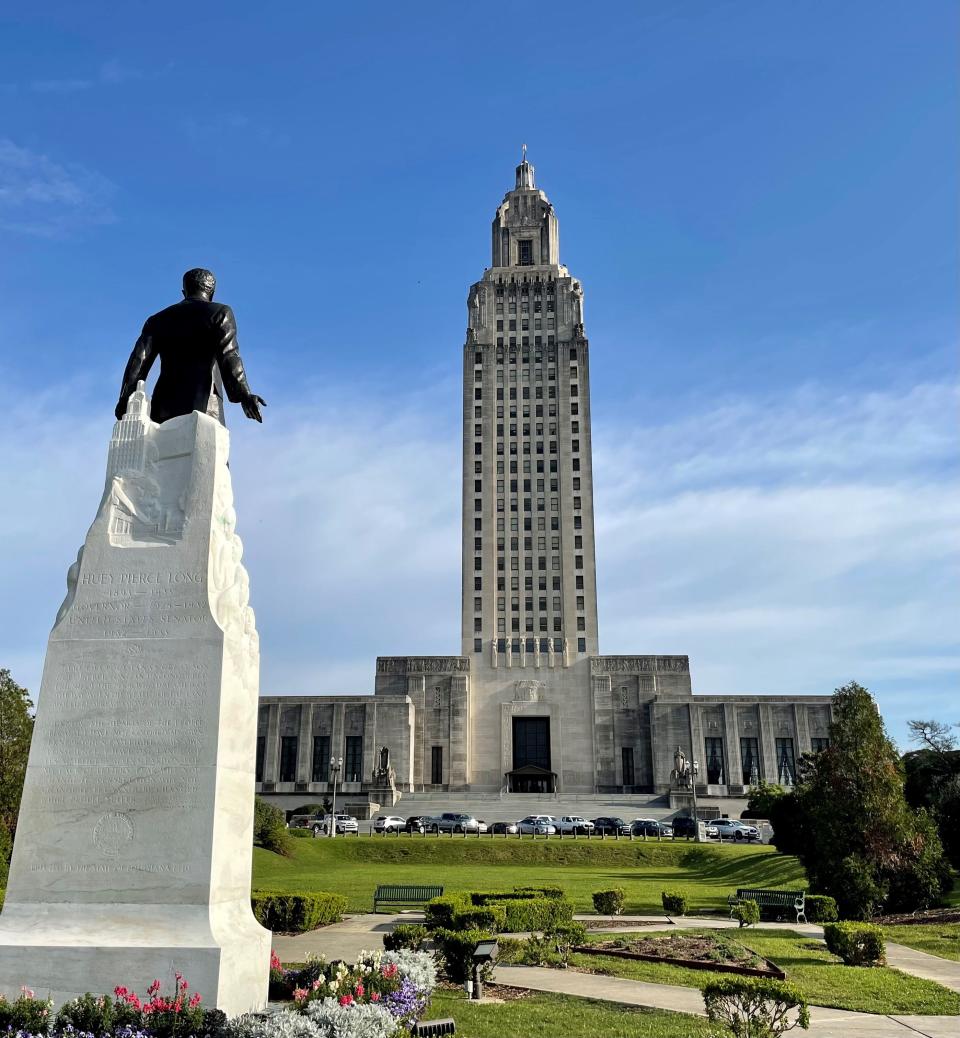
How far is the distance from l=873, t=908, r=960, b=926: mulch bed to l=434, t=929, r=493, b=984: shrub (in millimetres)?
13559

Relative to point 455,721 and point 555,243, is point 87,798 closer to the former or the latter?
point 455,721

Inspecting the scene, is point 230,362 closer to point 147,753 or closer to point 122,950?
point 147,753

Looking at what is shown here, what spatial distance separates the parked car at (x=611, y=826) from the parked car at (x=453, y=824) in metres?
7.67

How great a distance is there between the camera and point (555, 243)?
94.4 metres

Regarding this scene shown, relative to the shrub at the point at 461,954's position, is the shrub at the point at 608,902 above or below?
below

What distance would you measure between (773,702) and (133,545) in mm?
71958

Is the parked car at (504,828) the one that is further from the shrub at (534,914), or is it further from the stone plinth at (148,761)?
the stone plinth at (148,761)

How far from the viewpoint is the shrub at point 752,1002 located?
848 centimetres

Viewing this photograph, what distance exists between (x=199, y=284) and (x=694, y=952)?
13353 mm

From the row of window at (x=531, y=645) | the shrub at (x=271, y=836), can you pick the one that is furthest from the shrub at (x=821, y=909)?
the row of window at (x=531, y=645)

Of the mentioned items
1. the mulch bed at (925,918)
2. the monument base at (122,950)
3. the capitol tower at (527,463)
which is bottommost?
the mulch bed at (925,918)

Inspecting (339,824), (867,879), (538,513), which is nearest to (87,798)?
(867,879)

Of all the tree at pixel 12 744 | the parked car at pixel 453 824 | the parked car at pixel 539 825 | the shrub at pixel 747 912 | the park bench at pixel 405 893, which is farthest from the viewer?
the parked car at pixel 453 824

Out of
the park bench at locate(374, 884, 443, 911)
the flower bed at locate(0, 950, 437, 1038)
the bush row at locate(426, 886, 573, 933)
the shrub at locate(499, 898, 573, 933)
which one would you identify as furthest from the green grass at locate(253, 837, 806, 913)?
the flower bed at locate(0, 950, 437, 1038)
